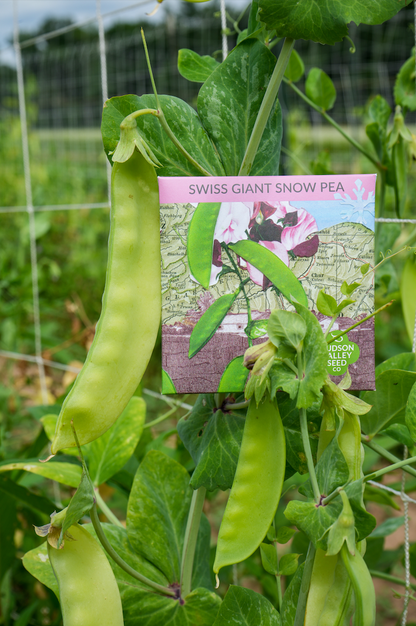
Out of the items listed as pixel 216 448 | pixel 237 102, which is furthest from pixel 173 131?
pixel 216 448

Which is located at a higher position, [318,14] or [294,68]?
[294,68]

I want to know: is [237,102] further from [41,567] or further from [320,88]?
[41,567]

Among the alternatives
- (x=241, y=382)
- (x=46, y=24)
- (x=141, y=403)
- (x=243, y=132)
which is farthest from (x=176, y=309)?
(x=46, y=24)

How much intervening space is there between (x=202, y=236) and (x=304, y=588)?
0.92 ft

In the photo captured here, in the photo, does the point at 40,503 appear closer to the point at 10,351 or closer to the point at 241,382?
the point at 241,382

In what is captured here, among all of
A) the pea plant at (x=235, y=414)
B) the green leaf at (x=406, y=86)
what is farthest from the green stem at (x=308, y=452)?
the green leaf at (x=406, y=86)

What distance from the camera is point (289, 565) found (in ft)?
1.56

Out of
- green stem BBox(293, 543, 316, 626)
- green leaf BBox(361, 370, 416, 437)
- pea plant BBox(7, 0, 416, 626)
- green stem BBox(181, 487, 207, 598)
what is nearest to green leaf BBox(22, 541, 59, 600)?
pea plant BBox(7, 0, 416, 626)

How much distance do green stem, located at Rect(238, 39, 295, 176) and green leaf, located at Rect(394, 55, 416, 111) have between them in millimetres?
261

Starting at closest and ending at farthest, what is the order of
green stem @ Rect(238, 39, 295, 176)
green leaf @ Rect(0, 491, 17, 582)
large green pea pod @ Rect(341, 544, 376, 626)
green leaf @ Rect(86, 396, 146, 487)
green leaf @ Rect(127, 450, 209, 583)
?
large green pea pod @ Rect(341, 544, 376, 626) < green stem @ Rect(238, 39, 295, 176) < green leaf @ Rect(127, 450, 209, 583) < green leaf @ Rect(86, 396, 146, 487) < green leaf @ Rect(0, 491, 17, 582)

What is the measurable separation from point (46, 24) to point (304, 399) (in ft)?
24.7

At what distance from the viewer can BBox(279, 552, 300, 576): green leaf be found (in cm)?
47

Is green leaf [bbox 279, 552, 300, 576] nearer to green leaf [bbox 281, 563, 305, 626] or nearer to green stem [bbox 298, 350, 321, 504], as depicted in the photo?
green leaf [bbox 281, 563, 305, 626]

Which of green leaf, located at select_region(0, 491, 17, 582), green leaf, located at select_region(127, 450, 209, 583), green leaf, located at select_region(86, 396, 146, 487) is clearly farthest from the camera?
green leaf, located at select_region(0, 491, 17, 582)
